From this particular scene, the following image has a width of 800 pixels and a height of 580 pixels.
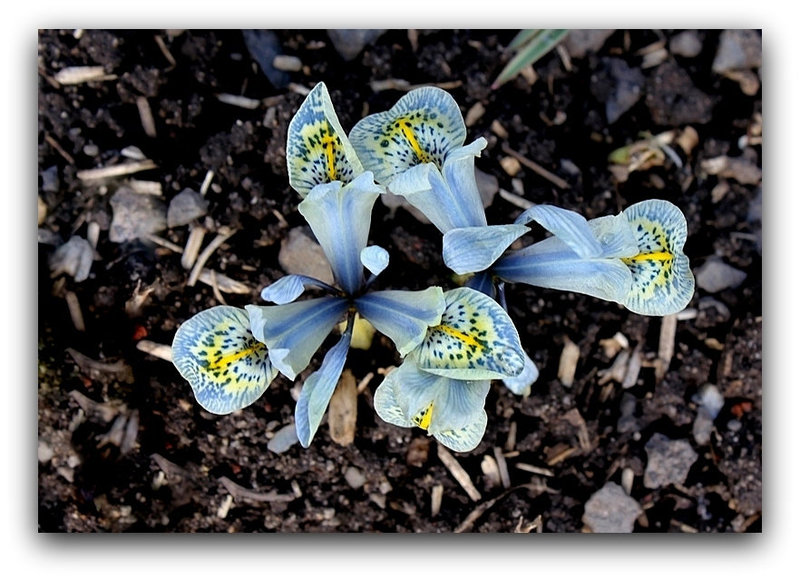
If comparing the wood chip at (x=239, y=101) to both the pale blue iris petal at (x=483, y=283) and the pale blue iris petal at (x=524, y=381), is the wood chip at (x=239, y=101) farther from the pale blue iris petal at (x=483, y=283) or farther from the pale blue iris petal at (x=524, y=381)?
the pale blue iris petal at (x=524, y=381)

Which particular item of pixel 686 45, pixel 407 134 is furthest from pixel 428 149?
pixel 686 45

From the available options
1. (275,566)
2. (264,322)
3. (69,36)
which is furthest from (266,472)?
(69,36)

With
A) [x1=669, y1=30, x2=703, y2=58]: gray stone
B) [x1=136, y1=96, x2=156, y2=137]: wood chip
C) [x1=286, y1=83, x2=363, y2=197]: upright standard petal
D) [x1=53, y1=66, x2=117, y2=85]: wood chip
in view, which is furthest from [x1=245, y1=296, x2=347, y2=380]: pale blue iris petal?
[x1=669, y1=30, x2=703, y2=58]: gray stone

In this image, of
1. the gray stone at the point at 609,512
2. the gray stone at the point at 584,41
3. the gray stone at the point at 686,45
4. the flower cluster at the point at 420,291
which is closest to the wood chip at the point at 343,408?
the flower cluster at the point at 420,291

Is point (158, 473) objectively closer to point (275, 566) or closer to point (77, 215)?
point (275, 566)

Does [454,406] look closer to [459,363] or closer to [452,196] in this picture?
[459,363]
